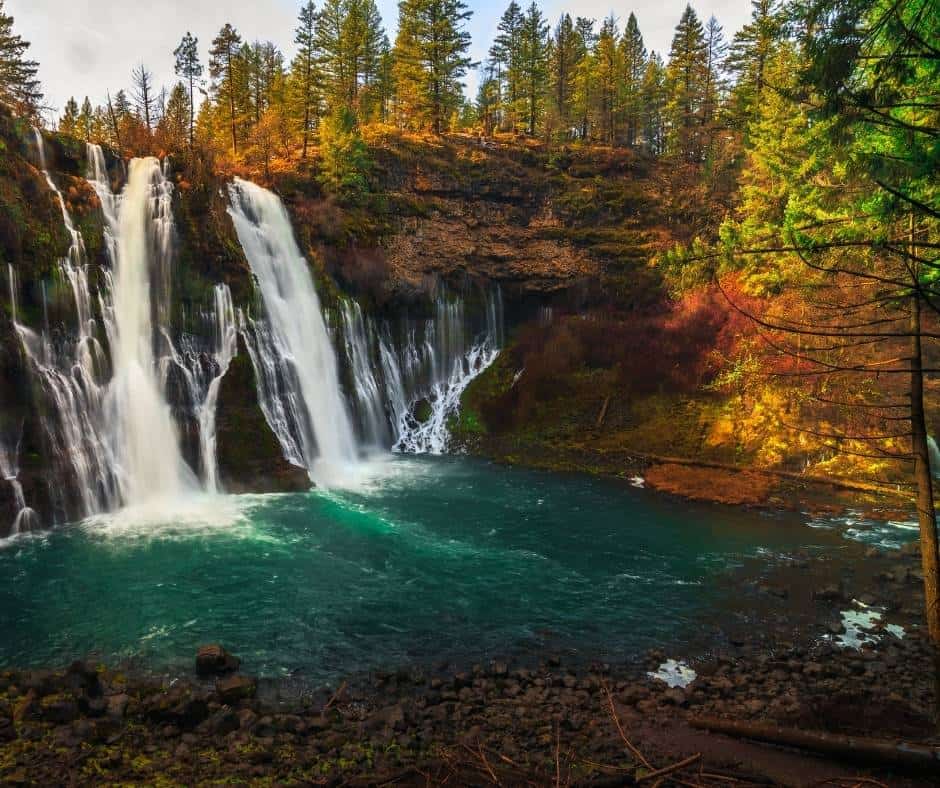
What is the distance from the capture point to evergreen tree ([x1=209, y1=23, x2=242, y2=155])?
1483 inches

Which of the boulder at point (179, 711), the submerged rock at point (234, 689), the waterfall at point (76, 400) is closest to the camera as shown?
the boulder at point (179, 711)

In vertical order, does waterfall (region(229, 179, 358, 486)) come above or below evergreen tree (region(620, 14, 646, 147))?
below

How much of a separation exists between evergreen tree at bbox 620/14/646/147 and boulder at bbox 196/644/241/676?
50.7 meters

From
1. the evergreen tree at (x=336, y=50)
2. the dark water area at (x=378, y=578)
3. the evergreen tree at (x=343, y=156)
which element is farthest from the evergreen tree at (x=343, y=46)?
the dark water area at (x=378, y=578)

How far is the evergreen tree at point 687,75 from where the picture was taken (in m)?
46.1

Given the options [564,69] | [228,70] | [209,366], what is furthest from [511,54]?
[209,366]

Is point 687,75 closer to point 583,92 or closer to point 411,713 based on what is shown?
point 583,92

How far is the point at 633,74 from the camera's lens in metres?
56.9

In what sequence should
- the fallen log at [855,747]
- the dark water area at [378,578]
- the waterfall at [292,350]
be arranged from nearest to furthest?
the fallen log at [855,747] → the dark water area at [378,578] → the waterfall at [292,350]

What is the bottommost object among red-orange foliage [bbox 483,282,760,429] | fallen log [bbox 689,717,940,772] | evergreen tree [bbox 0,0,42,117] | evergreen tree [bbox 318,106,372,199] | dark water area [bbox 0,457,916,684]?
Result: dark water area [bbox 0,457,916,684]

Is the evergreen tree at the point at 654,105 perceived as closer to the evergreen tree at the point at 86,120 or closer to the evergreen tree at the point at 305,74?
the evergreen tree at the point at 305,74

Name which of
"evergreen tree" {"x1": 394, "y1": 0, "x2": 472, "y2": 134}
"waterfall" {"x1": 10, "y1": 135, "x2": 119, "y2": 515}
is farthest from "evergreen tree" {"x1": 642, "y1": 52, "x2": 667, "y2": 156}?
"waterfall" {"x1": 10, "y1": 135, "x2": 119, "y2": 515}

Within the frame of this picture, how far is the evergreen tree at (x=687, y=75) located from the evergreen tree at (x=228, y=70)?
31.7 m

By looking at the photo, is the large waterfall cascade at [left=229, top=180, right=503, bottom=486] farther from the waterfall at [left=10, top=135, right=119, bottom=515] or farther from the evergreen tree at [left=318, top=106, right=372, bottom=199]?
the waterfall at [left=10, top=135, right=119, bottom=515]
